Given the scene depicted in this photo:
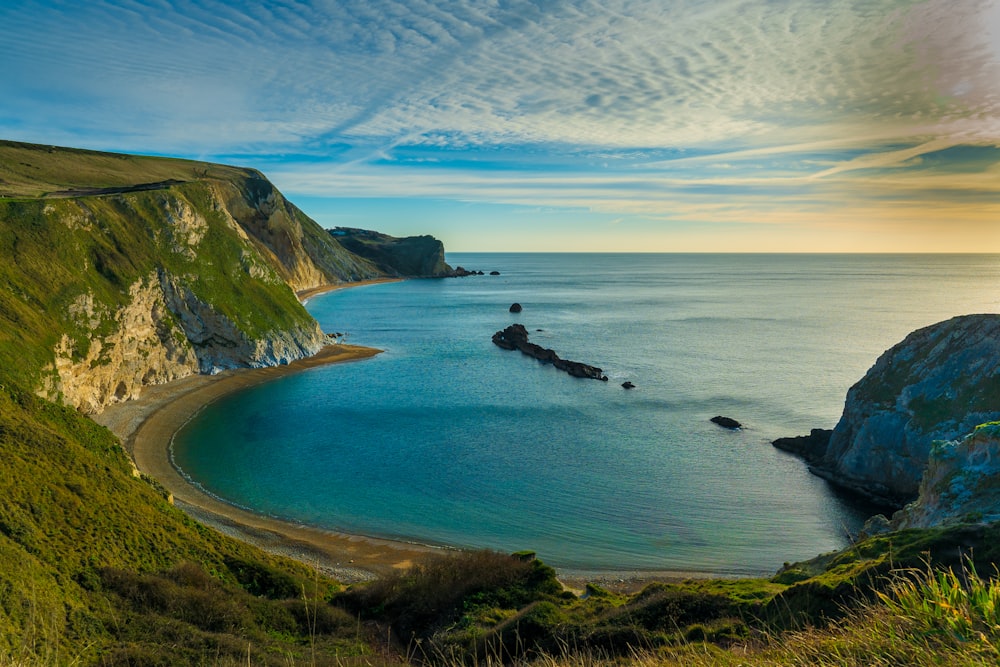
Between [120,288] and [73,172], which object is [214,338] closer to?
[120,288]

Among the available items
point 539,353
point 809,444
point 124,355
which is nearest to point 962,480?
point 809,444

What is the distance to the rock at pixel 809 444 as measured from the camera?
45812 mm

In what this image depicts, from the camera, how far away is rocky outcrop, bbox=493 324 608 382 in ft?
236

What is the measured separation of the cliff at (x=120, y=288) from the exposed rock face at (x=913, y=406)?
55930 millimetres

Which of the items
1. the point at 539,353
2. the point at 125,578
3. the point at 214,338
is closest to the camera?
the point at 125,578

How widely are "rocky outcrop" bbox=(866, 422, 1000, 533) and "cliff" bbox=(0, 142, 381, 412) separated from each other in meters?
50.1

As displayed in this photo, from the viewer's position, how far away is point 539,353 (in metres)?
84.6

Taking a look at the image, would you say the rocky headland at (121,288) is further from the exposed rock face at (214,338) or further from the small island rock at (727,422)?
the small island rock at (727,422)

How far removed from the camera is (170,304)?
64.8m

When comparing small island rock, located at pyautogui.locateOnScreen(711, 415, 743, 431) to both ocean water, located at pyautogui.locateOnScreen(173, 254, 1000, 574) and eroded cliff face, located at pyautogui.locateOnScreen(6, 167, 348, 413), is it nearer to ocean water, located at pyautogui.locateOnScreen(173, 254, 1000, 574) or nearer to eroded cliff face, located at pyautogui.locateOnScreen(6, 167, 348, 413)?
ocean water, located at pyautogui.locateOnScreen(173, 254, 1000, 574)

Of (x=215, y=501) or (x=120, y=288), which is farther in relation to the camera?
(x=120, y=288)

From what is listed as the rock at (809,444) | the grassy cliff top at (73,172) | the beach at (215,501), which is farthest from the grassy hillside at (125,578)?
the grassy cliff top at (73,172)

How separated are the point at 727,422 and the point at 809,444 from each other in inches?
278

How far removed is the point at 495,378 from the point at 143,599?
5433 cm
